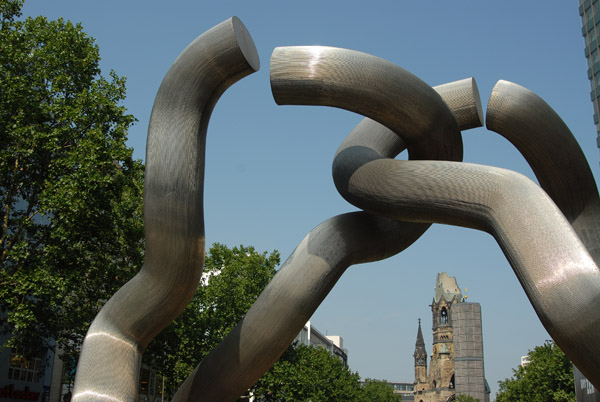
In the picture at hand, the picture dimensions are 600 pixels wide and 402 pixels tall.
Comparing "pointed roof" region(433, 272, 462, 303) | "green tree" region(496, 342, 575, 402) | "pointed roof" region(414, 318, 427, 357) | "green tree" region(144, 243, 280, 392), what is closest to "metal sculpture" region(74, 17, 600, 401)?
"green tree" region(144, 243, 280, 392)

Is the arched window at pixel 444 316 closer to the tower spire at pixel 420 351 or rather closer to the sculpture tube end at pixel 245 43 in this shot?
the tower spire at pixel 420 351

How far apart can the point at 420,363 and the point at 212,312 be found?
465ft

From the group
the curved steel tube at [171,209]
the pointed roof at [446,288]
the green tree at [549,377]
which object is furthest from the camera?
the pointed roof at [446,288]

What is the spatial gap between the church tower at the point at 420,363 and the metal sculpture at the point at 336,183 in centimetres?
15596

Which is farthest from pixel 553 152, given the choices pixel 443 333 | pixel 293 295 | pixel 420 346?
pixel 420 346

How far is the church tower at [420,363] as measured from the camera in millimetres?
160625

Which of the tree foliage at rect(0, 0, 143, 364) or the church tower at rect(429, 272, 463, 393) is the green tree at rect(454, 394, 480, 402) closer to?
the church tower at rect(429, 272, 463, 393)

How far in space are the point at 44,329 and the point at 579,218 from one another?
1976 cm

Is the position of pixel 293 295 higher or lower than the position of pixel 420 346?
lower

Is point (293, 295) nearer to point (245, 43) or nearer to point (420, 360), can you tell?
point (245, 43)

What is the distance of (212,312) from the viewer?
36.6 metres

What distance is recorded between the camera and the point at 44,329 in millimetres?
23453

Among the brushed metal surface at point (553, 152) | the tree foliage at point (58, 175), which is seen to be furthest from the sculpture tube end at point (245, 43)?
the tree foliage at point (58, 175)

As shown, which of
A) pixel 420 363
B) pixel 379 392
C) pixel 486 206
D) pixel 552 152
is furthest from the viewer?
pixel 420 363
